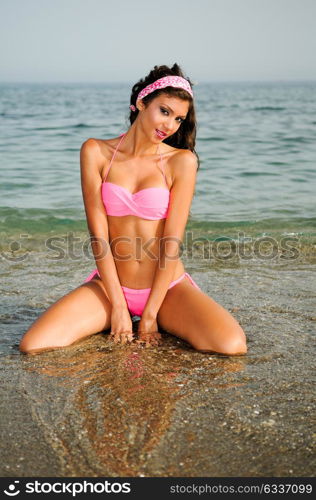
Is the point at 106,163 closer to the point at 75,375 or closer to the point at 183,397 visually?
the point at 75,375

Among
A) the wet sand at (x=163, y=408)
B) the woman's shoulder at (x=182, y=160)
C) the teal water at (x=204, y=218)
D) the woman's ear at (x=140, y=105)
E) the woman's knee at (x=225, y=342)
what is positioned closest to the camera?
the wet sand at (x=163, y=408)

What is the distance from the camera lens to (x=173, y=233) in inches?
163

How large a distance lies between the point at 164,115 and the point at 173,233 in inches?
32.8

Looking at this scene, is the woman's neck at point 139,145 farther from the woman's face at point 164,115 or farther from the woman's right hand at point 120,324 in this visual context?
the woman's right hand at point 120,324

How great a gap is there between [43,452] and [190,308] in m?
1.67

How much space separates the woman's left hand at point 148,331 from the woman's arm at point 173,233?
34 millimetres

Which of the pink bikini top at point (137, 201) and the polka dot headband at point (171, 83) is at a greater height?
the polka dot headband at point (171, 83)

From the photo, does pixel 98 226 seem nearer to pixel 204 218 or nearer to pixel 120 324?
pixel 120 324

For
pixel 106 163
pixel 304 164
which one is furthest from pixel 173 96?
pixel 304 164

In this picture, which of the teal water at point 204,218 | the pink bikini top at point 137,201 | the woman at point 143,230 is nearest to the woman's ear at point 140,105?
the woman at point 143,230

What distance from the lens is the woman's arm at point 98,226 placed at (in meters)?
4.17

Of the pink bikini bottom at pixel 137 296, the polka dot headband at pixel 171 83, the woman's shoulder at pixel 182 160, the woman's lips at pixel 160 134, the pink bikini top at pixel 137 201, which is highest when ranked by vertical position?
the polka dot headband at pixel 171 83

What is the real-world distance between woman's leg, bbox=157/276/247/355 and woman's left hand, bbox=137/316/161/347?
0.24ft

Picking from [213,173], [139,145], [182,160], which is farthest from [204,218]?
[182,160]
